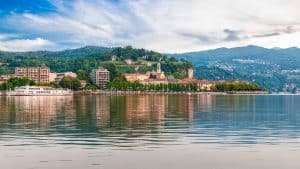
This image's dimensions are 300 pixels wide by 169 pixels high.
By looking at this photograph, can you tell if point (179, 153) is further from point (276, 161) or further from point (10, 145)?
point (10, 145)

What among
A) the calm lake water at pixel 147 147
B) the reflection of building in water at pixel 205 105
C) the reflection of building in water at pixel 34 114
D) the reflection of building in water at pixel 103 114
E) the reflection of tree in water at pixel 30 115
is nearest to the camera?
the calm lake water at pixel 147 147

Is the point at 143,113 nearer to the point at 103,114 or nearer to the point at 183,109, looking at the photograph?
the point at 103,114

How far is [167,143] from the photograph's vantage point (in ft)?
79.7

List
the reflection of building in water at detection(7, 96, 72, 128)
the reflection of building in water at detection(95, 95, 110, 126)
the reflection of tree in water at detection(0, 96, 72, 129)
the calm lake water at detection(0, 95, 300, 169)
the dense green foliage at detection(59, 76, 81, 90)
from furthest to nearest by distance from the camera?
the dense green foliage at detection(59, 76, 81, 90)
the reflection of building in water at detection(95, 95, 110, 126)
the reflection of building in water at detection(7, 96, 72, 128)
the reflection of tree in water at detection(0, 96, 72, 129)
the calm lake water at detection(0, 95, 300, 169)

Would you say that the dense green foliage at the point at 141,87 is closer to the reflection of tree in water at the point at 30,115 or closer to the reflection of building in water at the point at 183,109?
the reflection of building in water at the point at 183,109

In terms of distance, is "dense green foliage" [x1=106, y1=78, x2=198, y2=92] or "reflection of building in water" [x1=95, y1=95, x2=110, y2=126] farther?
"dense green foliage" [x1=106, y1=78, x2=198, y2=92]

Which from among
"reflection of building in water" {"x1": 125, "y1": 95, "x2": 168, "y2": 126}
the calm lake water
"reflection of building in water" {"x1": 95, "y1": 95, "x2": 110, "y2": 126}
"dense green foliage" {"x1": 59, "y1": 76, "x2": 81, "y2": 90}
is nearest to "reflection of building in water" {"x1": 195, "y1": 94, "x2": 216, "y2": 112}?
"reflection of building in water" {"x1": 125, "y1": 95, "x2": 168, "y2": 126}

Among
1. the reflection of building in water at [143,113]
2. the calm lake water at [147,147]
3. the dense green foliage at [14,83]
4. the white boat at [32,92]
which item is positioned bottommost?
the calm lake water at [147,147]

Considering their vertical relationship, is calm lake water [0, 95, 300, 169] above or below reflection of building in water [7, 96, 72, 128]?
below

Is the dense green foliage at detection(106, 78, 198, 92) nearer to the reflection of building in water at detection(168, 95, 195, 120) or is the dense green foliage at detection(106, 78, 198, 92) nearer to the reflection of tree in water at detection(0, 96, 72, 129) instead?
the reflection of building in water at detection(168, 95, 195, 120)

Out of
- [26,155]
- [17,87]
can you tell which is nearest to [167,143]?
[26,155]

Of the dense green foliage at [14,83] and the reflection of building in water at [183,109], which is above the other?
the dense green foliage at [14,83]

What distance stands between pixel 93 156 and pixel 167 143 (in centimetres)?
490

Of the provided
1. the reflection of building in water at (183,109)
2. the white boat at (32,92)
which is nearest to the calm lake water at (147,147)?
the reflection of building in water at (183,109)
